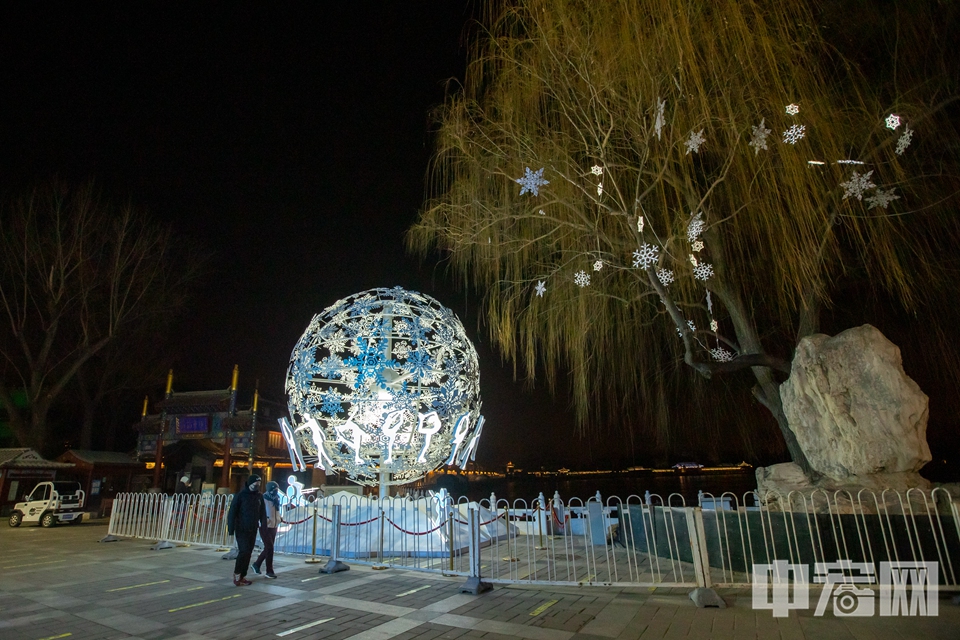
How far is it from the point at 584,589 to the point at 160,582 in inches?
246

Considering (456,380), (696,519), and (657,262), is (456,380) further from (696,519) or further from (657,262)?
(696,519)

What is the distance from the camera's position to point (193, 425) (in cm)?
2609

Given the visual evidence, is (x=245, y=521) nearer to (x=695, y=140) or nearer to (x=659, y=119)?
(x=659, y=119)

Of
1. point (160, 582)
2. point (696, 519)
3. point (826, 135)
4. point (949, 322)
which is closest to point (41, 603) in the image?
point (160, 582)

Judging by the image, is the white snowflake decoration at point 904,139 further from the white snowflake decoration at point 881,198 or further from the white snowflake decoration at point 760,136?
the white snowflake decoration at point 760,136

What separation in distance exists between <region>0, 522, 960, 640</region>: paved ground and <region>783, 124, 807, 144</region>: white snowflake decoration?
608cm

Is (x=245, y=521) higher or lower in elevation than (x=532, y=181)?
lower

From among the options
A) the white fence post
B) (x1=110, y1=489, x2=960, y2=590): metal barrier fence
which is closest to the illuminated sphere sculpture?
(x1=110, y1=489, x2=960, y2=590): metal barrier fence

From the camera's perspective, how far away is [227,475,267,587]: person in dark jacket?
7.24 m

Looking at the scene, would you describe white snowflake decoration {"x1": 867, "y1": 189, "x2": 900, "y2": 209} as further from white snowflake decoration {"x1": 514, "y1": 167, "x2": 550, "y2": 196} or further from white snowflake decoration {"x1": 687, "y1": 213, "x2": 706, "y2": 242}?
white snowflake decoration {"x1": 514, "y1": 167, "x2": 550, "y2": 196}

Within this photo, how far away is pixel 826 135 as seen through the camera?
7.31m

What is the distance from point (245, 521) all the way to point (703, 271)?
8525 mm

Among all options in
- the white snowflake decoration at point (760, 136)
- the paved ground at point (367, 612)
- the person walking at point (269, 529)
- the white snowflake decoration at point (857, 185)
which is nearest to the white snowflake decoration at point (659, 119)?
the white snowflake decoration at point (760, 136)

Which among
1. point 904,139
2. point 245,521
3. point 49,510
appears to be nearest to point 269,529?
point 245,521
